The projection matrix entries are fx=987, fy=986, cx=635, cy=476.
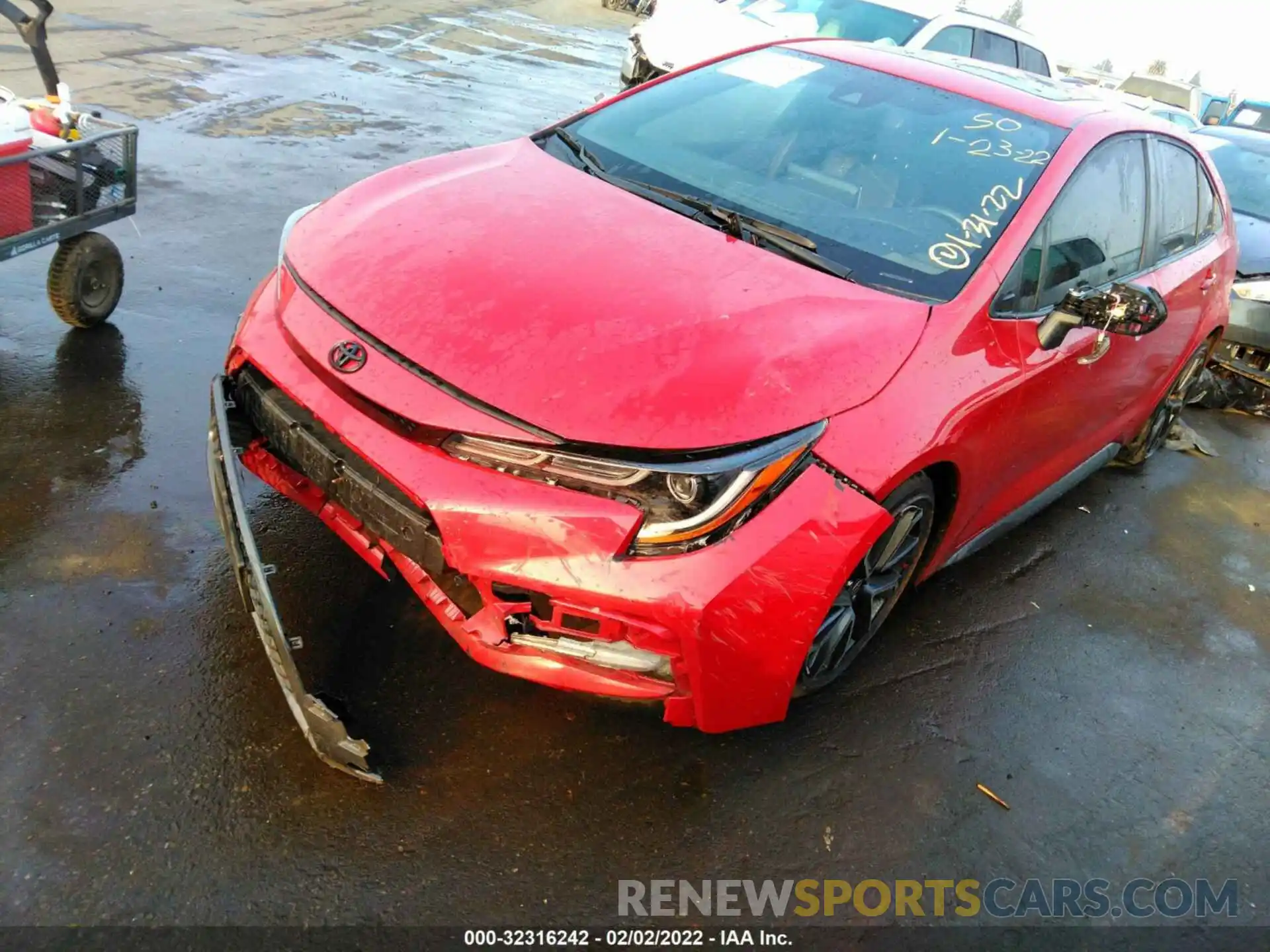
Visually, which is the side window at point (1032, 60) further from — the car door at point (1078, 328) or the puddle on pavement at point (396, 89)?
the car door at point (1078, 328)

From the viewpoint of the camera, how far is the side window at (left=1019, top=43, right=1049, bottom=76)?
9.69m

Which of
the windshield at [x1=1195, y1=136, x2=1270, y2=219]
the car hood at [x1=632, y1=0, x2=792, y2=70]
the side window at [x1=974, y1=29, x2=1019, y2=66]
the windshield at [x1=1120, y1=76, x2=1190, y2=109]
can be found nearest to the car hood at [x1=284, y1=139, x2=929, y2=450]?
the windshield at [x1=1195, y1=136, x2=1270, y2=219]

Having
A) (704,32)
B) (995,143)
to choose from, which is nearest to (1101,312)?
(995,143)

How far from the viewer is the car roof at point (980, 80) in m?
3.51

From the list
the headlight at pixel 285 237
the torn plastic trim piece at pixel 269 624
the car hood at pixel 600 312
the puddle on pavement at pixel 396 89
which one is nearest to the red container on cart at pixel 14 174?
the headlight at pixel 285 237

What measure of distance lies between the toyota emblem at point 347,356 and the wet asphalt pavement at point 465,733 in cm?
84

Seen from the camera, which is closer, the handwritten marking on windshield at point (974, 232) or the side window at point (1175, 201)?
the handwritten marking on windshield at point (974, 232)

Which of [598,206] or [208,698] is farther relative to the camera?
[598,206]

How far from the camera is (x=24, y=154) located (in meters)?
3.73

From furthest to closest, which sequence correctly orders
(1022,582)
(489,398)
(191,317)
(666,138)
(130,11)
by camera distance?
(130,11)
(191,317)
(1022,582)
(666,138)
(489,398)

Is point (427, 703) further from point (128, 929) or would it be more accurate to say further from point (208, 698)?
point (128, 929)

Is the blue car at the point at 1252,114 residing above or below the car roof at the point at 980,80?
below

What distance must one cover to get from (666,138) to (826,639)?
192 centimetres

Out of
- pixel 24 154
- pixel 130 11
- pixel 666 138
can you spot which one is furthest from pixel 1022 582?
pixel 130 11
